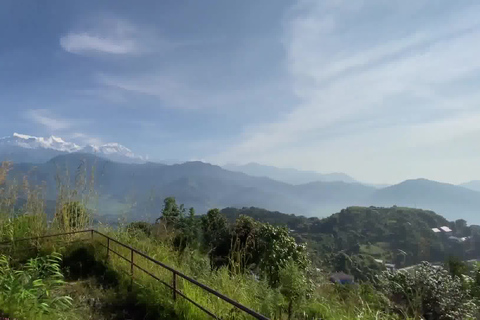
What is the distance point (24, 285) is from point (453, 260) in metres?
21.6

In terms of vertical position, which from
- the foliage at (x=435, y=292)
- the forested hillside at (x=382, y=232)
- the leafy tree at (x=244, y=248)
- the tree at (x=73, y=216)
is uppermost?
the tree at (x=73, y=216)

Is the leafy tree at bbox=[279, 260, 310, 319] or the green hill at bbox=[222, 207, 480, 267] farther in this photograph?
the green hill at bbox=[222, 207, 480, 267]

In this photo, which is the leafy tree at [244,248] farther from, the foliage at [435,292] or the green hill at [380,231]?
the green hill at [380,231]

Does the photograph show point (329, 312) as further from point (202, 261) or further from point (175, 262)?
point (175, 262)

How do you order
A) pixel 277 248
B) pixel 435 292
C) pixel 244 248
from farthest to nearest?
pixel 277 248 < pixel 435 292 < pixel 244 248

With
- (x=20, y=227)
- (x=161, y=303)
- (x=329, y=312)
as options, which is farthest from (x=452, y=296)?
(x=20, y=227)

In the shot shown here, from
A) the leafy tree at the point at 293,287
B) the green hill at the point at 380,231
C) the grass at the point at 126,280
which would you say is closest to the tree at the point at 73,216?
the grass at the point at 126,280

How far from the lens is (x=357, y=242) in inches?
2574

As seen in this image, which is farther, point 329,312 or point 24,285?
point 329,312

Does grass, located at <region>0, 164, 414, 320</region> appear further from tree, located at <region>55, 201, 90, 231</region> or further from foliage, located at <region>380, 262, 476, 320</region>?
foliage, located at <region>380, 262, 476, 320</region>

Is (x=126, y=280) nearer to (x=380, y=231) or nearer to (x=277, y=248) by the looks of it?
(x=277, y=248)

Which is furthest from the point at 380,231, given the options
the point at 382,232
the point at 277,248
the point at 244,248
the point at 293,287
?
the point at 293,287

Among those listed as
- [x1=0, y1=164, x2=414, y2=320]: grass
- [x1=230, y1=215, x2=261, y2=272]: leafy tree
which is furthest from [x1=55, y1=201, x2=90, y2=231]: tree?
[x1=230, y1=215, x2=261, y2=272]: leafy tree

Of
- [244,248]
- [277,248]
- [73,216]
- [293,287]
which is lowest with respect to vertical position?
[277,248]
